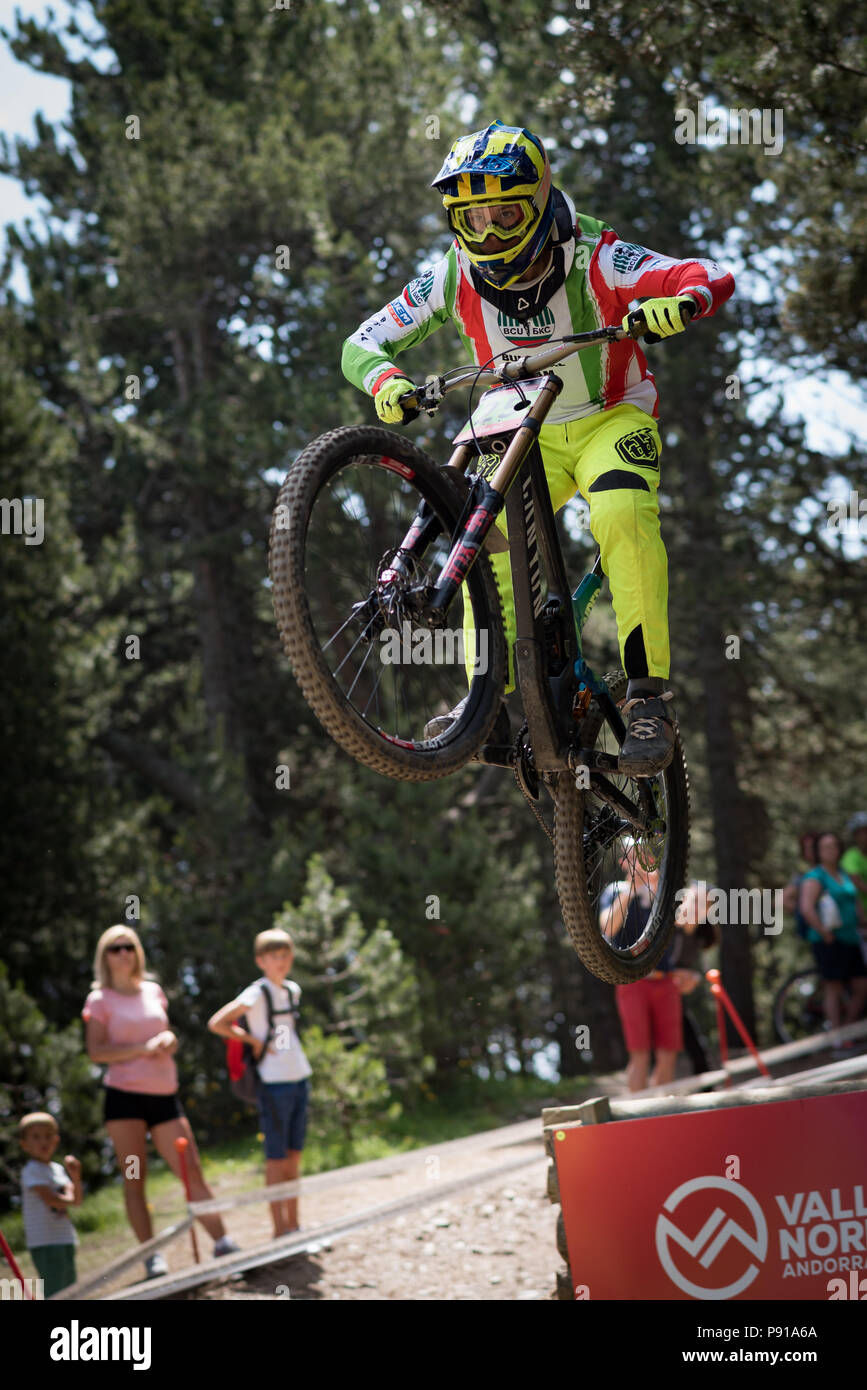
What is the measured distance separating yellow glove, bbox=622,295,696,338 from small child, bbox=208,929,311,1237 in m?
4.47

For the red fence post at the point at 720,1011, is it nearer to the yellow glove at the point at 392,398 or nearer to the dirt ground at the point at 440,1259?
the dirt ground at the point at 440,1259

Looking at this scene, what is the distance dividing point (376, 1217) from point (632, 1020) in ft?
6.63

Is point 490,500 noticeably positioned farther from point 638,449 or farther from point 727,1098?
point 727,1098

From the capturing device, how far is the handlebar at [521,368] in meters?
3.85

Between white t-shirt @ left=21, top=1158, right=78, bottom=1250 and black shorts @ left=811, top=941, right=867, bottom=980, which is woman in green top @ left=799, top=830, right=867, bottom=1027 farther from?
white t-shirt @ left=21, top=1158, right=78, bottom=1250

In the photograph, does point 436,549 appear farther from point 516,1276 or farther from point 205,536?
point 205,536

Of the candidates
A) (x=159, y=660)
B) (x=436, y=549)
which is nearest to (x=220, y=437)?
(x=159, y=660)

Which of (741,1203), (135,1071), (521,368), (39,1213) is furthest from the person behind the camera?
(135,1071)

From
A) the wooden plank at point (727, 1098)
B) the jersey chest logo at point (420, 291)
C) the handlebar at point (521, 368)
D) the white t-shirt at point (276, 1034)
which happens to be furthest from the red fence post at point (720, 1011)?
the jersey chest logo at point (420, 291)

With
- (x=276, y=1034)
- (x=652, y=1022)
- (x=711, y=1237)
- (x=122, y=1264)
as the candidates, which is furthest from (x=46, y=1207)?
(x=652, y=1022)

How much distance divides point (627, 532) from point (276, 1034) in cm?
415

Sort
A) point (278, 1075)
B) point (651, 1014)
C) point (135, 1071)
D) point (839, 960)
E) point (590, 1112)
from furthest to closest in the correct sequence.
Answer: point (839, 960) < point (651, 1014) < point (278, 1075) < point (135, 1071) < point (590, 1112)

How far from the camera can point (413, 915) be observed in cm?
1332

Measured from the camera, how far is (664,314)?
378cm
